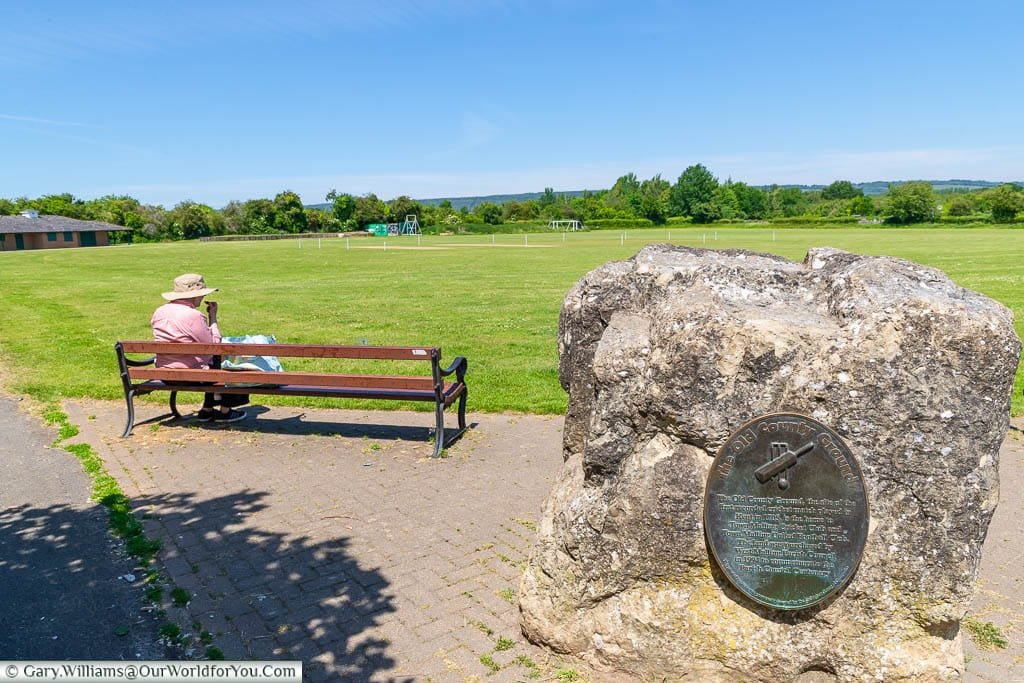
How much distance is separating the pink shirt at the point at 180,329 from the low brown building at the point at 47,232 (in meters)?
82.8

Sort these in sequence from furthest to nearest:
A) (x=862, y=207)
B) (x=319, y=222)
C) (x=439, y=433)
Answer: (x=862, y=207) < (x=319, y=222) < (x=439, y=433)

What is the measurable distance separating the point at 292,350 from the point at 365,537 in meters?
2.73

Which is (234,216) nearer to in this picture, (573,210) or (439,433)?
(573,210)

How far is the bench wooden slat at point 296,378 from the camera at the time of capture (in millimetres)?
7398

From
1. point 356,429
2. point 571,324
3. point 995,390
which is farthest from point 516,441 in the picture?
point 995,390

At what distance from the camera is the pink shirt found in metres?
7.92

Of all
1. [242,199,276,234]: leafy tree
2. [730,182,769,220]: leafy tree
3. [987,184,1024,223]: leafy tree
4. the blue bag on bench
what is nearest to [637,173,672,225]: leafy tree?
[730,182,769,220]: leafy tree

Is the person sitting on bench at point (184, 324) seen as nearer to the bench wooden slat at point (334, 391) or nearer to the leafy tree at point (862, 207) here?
the bench wooden slat at point (334, 391)

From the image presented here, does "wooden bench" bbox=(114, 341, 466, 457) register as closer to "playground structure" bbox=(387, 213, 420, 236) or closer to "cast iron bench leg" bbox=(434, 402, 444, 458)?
"cast iron bench leg" bbox=(434, 402, 444, 458)

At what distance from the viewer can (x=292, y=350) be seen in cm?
753

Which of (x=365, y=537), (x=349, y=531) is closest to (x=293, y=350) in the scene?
(x=349, y=531)

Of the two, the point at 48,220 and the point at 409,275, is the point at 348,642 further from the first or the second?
the point at 48,220

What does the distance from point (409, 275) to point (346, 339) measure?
15310 mm

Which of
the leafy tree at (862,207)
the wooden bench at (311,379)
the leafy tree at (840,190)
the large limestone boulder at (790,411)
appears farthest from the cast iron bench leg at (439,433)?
the leafy tree at (840,190)
